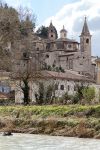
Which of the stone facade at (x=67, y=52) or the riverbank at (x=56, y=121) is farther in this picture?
the stone facade at (x=67, y=52)

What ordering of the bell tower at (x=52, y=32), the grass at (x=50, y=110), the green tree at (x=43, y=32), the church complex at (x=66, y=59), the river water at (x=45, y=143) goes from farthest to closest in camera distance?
the green tree at (x=43, y=32) < the bell tower at (x=52, y=32) < the church complex at (x=66, y=59) < the grass at (x=50, y=110) < the river water at (x=45, y=143)

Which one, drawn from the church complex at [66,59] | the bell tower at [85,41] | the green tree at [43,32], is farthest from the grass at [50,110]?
the green tree at [43,32]

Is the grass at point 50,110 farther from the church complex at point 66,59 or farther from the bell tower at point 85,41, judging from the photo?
the bell tower at point 85,41

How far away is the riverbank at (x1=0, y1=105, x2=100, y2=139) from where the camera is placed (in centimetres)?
3356

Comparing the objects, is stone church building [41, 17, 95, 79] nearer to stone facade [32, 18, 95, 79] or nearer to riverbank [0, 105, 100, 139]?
stone facade [32, 18, 95, 79]

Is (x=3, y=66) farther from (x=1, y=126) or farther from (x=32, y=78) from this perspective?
(x=1, y=126)

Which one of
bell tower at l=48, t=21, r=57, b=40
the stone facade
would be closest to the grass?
the stone facade

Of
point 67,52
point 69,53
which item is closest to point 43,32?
point 67,52

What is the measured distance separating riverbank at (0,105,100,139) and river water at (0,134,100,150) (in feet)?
5.61

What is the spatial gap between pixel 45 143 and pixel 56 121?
6.96 m

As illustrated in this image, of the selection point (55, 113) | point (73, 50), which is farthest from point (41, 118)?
point (73, 50)

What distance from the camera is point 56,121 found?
36.2 metres

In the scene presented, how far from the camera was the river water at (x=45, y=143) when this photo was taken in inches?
1056

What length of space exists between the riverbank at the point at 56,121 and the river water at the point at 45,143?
1710mm
